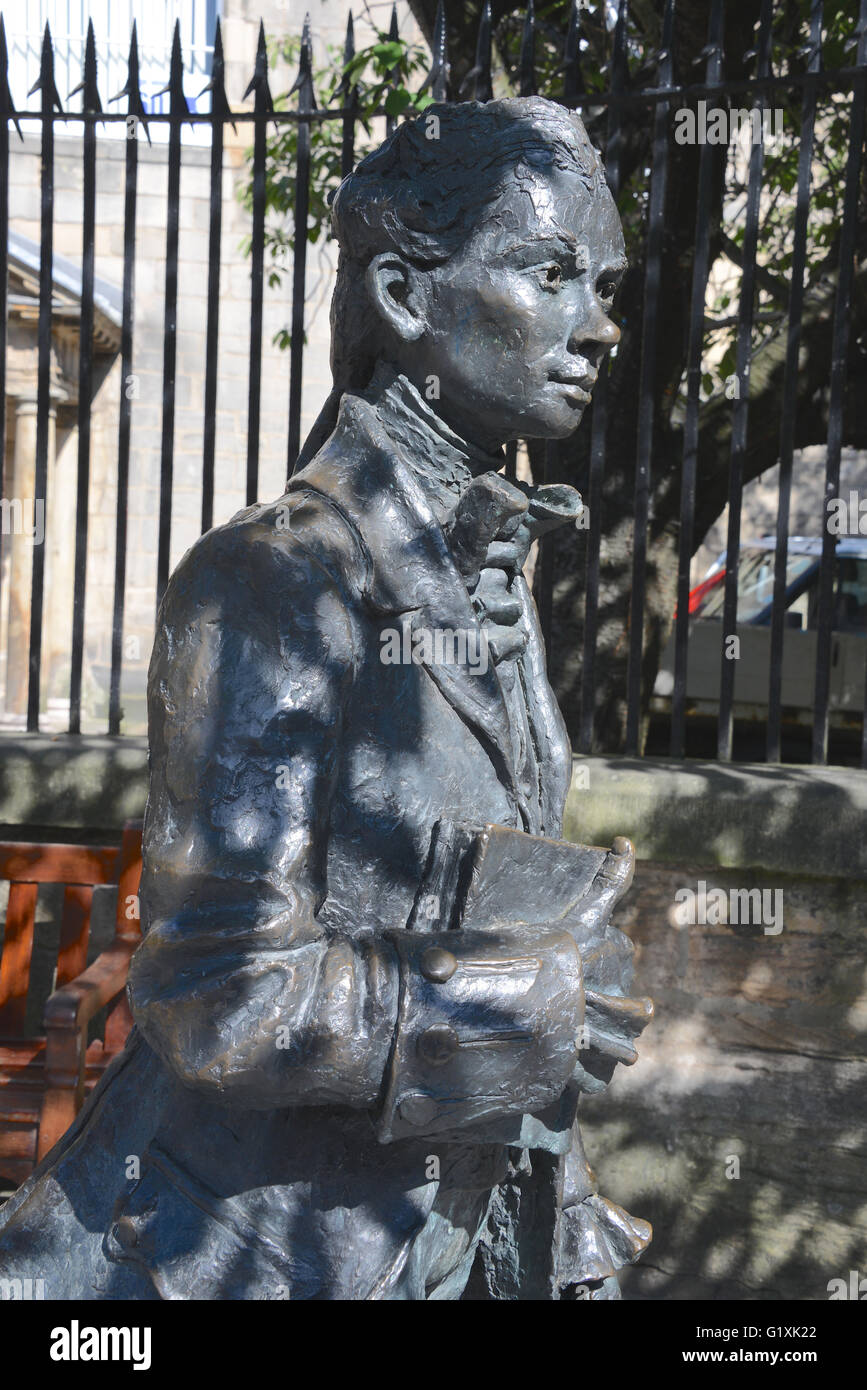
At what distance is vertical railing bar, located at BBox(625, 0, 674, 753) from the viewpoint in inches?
146

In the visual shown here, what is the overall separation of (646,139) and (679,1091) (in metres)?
3.81

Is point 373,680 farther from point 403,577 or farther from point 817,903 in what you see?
point 817,903

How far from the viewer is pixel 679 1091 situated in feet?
12.1

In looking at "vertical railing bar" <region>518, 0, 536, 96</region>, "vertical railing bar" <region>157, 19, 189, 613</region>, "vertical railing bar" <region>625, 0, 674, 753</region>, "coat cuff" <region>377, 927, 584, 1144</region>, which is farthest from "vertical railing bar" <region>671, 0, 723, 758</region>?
Result: "coat cuff" <region>377, 927, 584, 1144</region>

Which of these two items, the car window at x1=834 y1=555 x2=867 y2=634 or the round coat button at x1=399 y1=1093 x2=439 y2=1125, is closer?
the round coat button at x1=399 y1=1093 x2=439 y2=1125

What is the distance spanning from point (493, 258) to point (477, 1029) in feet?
3.02

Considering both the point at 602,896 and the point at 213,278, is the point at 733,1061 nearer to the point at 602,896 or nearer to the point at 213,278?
the point at 602,896

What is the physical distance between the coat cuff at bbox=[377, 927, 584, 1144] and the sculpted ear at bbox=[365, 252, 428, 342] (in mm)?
762

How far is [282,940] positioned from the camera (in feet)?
4.47

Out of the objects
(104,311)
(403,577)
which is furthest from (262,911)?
(104,311)

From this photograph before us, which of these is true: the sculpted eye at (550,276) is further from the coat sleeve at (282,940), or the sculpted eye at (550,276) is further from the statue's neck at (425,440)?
the coat sleeve at (282,940)

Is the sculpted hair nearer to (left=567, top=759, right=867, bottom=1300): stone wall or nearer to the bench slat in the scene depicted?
(left=567, top=759, right=867, bottom=1300): stone wall

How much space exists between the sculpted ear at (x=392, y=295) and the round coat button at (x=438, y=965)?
2.56 feet

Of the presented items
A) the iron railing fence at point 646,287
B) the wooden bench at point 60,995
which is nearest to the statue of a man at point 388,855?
the wooden bench at point 60,995
